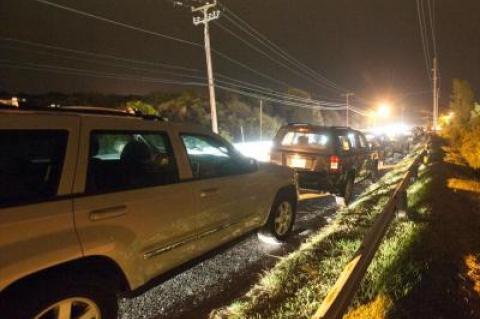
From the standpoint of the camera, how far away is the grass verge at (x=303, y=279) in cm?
382

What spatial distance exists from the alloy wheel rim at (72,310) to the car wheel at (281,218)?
3.16 meters

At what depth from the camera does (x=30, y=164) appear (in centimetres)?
284

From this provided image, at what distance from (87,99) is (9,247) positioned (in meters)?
Answer: 61.8

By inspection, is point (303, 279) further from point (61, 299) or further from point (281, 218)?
point (61, 299)

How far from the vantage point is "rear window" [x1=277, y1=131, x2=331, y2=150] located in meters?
8.70

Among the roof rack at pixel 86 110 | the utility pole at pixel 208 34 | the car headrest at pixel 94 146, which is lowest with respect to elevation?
the car headrest at pixel 94 146

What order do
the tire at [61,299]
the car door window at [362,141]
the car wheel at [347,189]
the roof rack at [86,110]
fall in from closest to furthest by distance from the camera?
the tire at [61,299], the roof rack at [86,110], the car wheel at [347,189], the car door window at [362,141]

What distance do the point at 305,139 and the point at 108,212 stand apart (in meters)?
6.49

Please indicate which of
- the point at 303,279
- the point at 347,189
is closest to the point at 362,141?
the point at 347,189

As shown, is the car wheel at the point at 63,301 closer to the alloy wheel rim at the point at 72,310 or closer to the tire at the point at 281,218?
the alloy wheel rim at the point at 72,310

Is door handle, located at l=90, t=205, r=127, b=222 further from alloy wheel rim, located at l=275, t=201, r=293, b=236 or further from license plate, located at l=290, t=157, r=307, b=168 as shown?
license plate, located at l=290, t=157, r=307, b=168

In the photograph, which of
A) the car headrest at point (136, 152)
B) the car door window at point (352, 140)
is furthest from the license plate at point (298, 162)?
the car headrest at point (136, 152)

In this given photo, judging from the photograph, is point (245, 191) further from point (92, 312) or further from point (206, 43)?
point (206, 43)

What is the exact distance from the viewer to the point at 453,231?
5.83 meters
